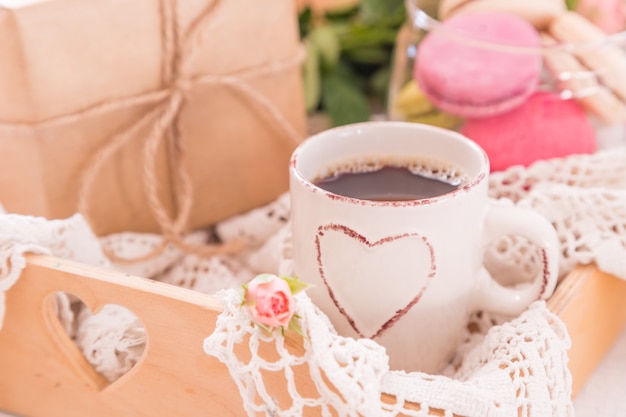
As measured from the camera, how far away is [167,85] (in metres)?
0.62

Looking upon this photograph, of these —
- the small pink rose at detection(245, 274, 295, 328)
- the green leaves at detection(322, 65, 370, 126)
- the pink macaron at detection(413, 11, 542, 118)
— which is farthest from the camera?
the green leaves at detection(322, 65, 370, 126)

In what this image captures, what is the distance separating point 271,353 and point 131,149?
0.89 ft

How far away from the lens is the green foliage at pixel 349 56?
0.79 meters

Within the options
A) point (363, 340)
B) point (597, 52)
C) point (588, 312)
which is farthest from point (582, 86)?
point (363, 340)

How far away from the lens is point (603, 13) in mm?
647

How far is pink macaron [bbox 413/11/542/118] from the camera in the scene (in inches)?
23.5

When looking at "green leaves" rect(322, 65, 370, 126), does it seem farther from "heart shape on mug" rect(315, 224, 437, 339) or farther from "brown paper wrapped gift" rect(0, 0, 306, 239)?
"heart shape on mug" rect(315, 224, 437, 339)

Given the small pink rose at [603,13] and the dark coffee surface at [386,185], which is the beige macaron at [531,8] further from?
the dark coffee surface at [386,185]

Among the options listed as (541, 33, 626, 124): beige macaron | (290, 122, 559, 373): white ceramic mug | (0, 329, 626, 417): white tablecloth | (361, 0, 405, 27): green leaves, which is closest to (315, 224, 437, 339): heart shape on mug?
(290, 122, 559, 373): white ceramic mug

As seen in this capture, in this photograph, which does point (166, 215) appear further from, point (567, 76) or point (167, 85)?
point (567, 76)

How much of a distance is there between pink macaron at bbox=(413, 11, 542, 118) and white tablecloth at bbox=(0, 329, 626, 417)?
20 cm

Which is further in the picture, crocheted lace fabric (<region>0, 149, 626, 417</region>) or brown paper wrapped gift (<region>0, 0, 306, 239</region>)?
brown paper wrapped gift (<region>0, 0, 306, 239</region>)

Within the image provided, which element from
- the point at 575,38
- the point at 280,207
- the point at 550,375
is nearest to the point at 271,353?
the point at 550,375

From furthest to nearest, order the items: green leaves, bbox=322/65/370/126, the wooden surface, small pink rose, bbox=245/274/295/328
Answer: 1. green leaves, bbox=322/65/370/126
2. the wooden surface
3. small pink rose, bbox=245/274/295/328
